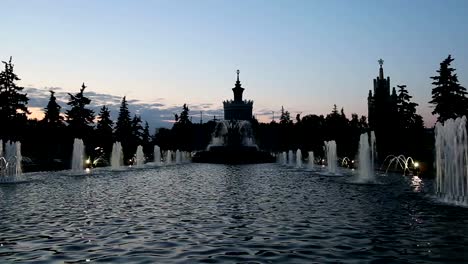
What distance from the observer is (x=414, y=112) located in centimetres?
7162

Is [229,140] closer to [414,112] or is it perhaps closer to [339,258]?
[414,112]

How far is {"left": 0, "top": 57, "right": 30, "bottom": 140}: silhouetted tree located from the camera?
52.6 m

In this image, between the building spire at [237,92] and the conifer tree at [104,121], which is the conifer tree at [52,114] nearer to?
the conifer tree at [104,121]

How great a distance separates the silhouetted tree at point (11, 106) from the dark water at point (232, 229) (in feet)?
128

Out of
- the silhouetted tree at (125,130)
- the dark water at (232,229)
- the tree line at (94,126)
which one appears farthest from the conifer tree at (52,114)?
the dark water at (232,229)

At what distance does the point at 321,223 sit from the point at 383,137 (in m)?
52.7

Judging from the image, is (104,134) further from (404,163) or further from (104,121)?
(404,163)

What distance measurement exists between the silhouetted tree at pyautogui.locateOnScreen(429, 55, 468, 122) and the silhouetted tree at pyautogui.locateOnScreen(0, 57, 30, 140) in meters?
48.4

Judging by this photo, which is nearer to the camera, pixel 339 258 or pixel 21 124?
pixel 339 258

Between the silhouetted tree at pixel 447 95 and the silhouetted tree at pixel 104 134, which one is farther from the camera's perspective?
the silhouetted tree at pixel 104 134

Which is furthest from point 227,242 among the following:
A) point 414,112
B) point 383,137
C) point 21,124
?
point 414,112

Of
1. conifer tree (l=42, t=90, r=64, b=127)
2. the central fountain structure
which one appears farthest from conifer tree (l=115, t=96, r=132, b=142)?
conifer tree (l=42, t=90, r=64, b=127)

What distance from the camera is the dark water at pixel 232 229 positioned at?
26.2ft

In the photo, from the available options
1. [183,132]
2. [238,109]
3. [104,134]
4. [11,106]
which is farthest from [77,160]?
[238,109]
